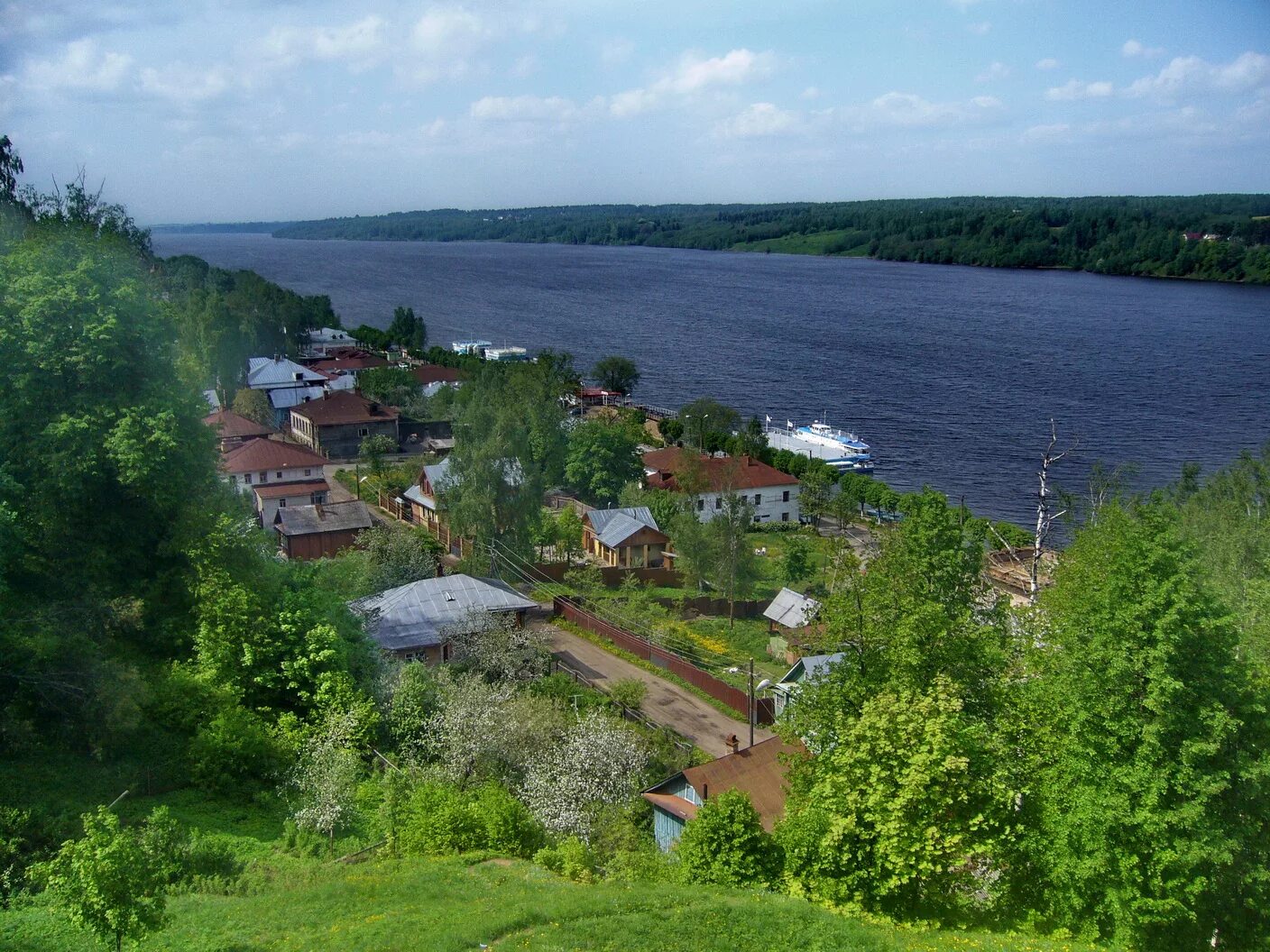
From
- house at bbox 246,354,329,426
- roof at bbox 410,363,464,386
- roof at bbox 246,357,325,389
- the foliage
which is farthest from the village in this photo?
roof at bbox 410,363,464,386

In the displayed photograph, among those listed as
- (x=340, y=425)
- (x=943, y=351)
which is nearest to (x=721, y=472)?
(x=340, y=425)

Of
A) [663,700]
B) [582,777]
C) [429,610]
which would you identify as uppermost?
[582,777]

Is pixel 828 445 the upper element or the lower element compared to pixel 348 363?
lower

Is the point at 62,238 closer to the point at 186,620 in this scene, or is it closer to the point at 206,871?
the point at 186,620

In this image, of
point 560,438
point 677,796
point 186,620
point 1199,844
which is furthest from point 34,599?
point 560,438

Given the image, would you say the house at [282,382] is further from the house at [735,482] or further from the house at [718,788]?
the house at [718,788]

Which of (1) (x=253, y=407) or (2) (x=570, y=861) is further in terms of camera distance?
(1) (x=253, y=407)

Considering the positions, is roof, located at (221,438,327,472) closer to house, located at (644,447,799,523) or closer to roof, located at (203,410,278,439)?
roof, located at (203,410,278,439)

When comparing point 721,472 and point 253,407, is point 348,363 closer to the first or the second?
point 253,407
